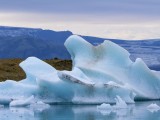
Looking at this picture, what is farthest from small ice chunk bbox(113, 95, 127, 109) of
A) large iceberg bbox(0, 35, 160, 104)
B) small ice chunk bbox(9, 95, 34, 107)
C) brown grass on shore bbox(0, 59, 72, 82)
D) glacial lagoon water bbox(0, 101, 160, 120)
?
brown grass on shore bbox(0, 59, 72, 82)

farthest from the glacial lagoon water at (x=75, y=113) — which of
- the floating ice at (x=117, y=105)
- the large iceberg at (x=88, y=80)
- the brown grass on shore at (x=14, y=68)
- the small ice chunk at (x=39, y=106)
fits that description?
the brown grass on shore at (x=14, y=68)

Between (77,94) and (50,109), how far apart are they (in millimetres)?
1722

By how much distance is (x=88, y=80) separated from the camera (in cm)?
2616

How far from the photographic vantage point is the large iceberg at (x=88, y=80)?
2588 centimetres

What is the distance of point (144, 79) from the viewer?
2881cm

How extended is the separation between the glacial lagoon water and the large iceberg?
2.16ft

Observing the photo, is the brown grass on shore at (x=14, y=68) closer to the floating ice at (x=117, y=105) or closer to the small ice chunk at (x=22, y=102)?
the small ice chunk at (x=22, y=102)

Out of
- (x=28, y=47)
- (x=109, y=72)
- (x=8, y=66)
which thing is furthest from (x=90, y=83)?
(x=28, y=47)

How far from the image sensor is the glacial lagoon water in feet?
70.8

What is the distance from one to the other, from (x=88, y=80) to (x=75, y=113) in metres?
3.29

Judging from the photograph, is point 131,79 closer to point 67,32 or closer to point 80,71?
point 80,71

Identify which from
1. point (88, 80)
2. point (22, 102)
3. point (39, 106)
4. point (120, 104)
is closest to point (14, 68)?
point (88, 80)

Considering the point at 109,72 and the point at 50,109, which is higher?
the point at 109,72

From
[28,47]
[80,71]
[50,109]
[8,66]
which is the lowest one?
[50,109]
